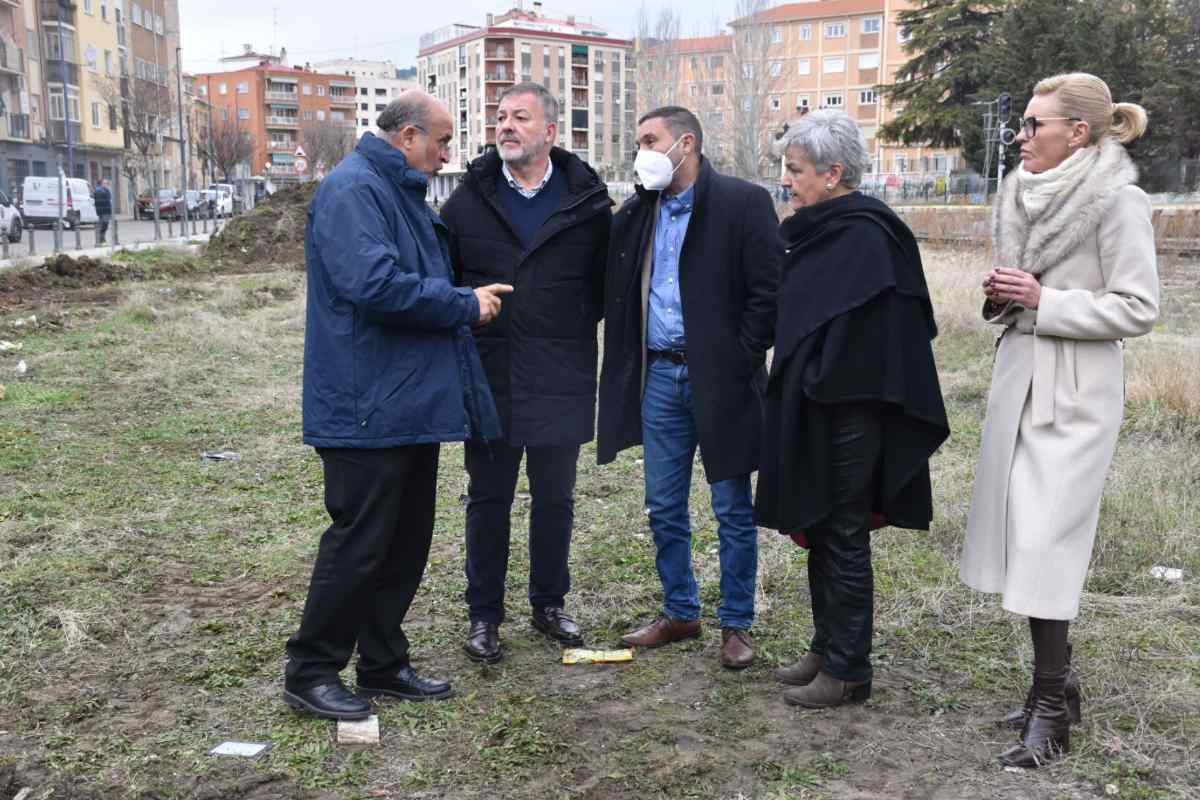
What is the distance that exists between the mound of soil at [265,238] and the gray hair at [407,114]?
838 inches

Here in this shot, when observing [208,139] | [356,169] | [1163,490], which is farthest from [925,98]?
[356,169]

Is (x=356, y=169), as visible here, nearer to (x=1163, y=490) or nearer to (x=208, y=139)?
(x=1163, y=490)

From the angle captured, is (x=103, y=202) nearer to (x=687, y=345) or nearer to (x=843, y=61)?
(x=687, y=345)

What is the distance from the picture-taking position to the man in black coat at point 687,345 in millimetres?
4219

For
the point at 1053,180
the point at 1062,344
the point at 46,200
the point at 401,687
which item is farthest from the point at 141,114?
the point at 1062,344

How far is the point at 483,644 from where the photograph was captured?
4406 millimetres

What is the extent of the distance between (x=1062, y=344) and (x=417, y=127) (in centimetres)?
217

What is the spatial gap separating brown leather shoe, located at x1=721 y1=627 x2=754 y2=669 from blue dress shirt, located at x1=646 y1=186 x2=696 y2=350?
43.9 inches

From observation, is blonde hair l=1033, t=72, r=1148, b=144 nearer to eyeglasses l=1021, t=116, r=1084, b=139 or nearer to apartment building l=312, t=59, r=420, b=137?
eyeglasses l=1021, t=116, r=1084, b=139

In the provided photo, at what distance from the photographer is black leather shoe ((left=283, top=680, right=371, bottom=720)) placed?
372 cm

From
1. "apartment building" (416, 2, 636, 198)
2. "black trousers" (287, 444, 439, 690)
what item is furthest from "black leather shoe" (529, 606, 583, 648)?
"apartment building" (416, 2, 636, 198)

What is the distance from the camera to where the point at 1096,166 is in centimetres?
331

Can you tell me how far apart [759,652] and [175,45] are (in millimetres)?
82382

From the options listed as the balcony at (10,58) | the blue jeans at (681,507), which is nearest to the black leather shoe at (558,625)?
the blue jeans at (681,507)
